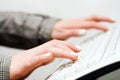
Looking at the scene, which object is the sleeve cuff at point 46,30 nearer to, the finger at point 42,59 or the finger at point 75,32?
the finger at point 75,32

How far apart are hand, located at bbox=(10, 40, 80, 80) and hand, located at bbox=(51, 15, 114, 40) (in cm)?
32

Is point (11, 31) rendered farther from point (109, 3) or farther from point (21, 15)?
point (109, 3)

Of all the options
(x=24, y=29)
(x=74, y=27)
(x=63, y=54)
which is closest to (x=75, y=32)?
(x=74, y=27)

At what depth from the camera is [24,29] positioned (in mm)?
1051

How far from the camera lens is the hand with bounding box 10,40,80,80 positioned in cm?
60

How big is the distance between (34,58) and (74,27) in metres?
0.40

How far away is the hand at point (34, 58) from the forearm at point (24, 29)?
15.0 inches

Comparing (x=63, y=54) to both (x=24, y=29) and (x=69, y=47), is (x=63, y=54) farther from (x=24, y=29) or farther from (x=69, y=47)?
(x=24, y=29)

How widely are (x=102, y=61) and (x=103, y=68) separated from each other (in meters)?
0.02

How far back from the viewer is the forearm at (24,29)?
3.34ft

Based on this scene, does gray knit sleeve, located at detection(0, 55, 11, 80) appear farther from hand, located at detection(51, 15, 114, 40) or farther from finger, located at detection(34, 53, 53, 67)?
hand, located at detection(51, 15, 114, 40)

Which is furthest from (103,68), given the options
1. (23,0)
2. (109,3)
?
(23,0)

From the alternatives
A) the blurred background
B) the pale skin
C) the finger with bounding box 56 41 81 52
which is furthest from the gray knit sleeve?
the blurred background

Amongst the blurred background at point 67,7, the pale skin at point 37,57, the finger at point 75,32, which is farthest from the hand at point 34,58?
the blurred background at point 67,7
